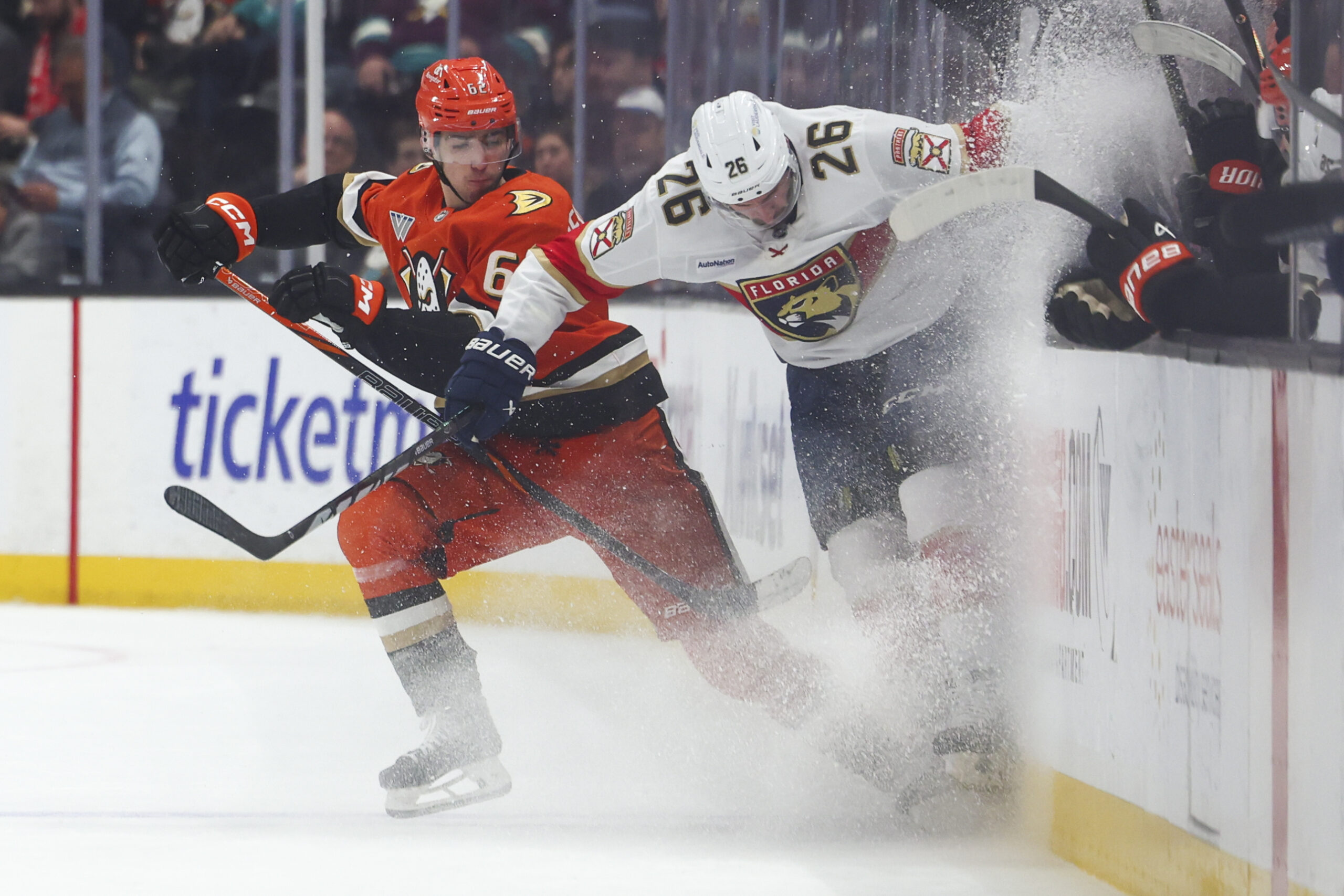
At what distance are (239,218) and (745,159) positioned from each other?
4.12 feet

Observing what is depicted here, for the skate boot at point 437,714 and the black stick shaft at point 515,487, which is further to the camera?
the black stick shaft at point 515,487

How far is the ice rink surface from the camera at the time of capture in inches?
100

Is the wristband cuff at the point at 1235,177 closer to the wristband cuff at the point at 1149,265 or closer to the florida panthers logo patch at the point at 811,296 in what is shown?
the wristband cuff at the point at 1149,265

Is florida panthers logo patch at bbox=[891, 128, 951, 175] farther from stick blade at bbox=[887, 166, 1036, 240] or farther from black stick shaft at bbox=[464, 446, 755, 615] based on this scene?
black stick shaft at bbox=[464, 446, 755, 615]

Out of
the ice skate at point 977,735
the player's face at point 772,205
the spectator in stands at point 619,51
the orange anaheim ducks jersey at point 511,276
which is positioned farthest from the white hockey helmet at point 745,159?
the spectator in stands at point 619,51

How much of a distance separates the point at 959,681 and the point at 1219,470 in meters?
0.85

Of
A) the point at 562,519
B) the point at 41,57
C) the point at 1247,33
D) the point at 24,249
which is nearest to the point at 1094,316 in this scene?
the point at 1247,33

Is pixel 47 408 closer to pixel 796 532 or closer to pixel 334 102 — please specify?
pixel 334 102

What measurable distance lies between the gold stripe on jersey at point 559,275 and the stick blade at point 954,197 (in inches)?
27.5

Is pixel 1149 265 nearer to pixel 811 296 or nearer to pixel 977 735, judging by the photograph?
pixel 811 296

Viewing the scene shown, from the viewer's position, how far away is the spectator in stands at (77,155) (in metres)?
5.38

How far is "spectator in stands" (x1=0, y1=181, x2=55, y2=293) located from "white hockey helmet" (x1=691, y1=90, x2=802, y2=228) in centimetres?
336

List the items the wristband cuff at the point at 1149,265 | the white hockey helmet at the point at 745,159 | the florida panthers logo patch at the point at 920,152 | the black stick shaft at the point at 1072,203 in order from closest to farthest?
the wristband cuff at the point at 1149,265 → the black stick shaft at the point at 1072,203 → the white hockey helmet at the point at 745,159 → the florida panthers logo patch at the point at 920,152

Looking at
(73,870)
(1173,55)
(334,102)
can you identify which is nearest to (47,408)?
(334,102)
